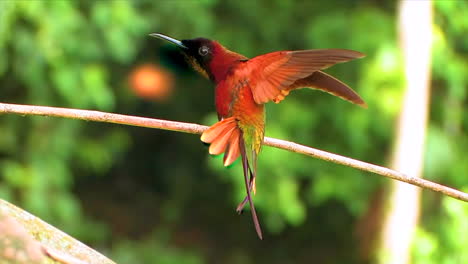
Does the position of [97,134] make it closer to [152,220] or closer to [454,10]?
[152,220]

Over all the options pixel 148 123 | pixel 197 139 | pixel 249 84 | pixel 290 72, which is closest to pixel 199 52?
pixel 249 84

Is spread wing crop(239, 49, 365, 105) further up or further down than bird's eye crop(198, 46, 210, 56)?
further down

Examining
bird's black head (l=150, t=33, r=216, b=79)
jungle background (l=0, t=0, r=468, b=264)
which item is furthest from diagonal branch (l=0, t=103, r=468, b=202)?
jungle background (l=0, t=0, r=468, b=264)

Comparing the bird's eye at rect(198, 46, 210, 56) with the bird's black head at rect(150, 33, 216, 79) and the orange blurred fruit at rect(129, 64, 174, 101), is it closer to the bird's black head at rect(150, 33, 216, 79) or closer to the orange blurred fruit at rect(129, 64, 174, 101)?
the bird's black head at rect(150, 33, 216, 79)

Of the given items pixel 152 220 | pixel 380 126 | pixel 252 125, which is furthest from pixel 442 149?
pixel 252 125

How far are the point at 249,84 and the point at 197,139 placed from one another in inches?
256

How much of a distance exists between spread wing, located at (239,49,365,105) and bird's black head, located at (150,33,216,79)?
0.52ft

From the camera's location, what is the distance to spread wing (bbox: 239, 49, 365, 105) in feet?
7.20

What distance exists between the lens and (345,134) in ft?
24.3

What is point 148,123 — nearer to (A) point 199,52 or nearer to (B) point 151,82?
(A) point 199,52

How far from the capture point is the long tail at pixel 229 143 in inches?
85.8

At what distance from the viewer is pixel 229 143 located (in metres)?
2.27

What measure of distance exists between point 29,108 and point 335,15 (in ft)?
18.6

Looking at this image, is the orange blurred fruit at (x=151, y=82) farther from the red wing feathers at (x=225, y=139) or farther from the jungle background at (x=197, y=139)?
the red wing feathers at (x=225, y=139)
